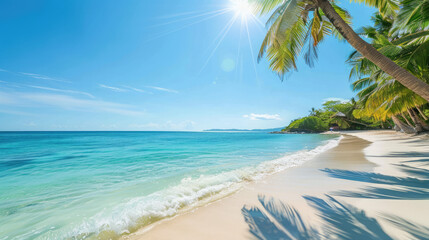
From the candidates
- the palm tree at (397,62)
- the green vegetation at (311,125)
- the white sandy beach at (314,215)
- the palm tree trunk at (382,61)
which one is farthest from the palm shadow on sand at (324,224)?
the green vegetation at (311,125)

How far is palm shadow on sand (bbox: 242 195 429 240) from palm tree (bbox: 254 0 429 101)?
2.68 metres

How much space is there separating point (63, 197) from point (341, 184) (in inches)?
245

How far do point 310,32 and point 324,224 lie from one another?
5409mm

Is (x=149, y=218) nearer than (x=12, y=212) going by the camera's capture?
Yes

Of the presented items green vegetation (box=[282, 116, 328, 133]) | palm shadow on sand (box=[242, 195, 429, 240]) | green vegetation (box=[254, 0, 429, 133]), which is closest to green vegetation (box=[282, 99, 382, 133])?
green vegetation (box=[282, 116, 328, 133])

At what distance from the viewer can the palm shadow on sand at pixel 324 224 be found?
1717mm

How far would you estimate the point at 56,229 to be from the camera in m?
2.33

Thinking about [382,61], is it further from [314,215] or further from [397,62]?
[314,215]

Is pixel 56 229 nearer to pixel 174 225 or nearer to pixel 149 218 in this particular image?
pixel 149 218

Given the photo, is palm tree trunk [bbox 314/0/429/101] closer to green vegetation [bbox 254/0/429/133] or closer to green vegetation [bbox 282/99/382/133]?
green vegetation [bbox 254/0/429/133]

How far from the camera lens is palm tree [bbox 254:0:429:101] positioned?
311cm

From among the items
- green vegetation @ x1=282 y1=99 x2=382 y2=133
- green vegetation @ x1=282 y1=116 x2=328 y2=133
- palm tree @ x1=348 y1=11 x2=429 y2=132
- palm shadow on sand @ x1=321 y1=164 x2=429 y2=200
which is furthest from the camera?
green vegetation @ x1=282 y1=116 x2=328 y2=133

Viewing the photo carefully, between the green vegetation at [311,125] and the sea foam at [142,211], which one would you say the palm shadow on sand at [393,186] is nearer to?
the sea foam at [142,211]

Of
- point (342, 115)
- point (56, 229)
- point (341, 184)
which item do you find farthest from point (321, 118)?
point (56, 229)
